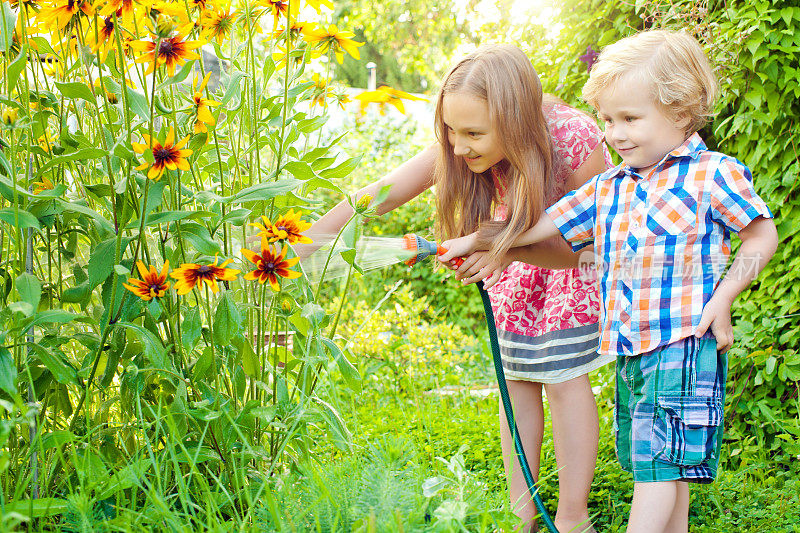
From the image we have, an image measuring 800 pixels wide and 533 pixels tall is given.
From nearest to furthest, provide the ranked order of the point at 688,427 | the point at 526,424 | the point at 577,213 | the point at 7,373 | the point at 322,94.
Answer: the point at 7,373 < the point at 688,427 < the point at 322,94 < the point at 577,213 < the point at 526,424

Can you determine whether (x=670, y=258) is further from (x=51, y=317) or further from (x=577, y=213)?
(x=51, y=317)

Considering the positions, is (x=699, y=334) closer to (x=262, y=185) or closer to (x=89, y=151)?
(x=262, y=185)

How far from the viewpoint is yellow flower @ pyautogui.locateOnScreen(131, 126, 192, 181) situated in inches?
48.4

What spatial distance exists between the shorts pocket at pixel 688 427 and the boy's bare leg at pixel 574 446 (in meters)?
0.36

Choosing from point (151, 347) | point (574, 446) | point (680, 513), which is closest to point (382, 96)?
point (151, 347)

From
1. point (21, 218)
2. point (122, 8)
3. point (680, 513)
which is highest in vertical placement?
point (122, 8)

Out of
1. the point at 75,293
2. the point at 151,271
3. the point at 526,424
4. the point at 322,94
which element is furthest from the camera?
the point at 526,424

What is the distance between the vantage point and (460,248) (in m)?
1.79

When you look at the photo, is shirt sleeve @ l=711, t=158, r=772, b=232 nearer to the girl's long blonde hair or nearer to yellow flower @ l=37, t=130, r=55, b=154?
the girl's long blonde hair

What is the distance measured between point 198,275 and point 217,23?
1.76 feet

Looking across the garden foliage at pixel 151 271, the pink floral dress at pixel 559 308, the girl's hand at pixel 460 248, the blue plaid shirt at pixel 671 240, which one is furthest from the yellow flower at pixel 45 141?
the blue plaid shirt at pixel 671 240

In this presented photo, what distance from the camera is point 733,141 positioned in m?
2.39

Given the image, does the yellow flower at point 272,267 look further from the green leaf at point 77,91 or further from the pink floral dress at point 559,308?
the pink floral dress at point 559,308

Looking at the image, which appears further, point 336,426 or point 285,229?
point 336,426
